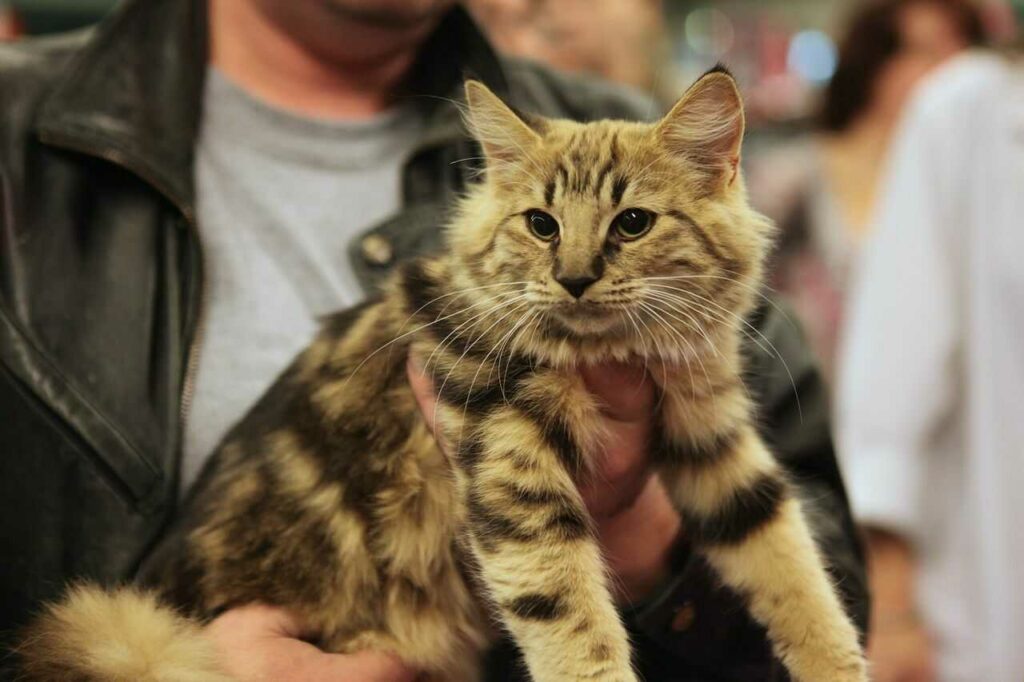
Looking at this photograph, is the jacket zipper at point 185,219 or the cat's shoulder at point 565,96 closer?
the jacket zipper at point 185,219

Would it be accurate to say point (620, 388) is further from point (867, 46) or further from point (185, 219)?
point (867, 46)

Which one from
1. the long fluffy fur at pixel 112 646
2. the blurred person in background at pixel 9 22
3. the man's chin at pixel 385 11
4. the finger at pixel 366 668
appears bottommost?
the long fluffy fur at pixel 112 646

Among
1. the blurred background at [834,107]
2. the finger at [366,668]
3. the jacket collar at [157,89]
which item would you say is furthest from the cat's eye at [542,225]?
the blurred background at [834,107]

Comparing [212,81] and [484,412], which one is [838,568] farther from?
[212,81]

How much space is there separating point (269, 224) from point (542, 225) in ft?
1.61

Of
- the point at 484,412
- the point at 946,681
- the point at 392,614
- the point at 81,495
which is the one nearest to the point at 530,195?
the point at 484,412

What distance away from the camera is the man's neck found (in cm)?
160

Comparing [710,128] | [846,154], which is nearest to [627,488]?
[710,128]

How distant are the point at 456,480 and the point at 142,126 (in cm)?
70

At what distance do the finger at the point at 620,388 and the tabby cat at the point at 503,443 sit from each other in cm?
2

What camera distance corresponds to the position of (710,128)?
1.22 m

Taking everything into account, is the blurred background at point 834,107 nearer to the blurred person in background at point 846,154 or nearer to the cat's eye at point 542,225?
the blurred person in background at point 846,154

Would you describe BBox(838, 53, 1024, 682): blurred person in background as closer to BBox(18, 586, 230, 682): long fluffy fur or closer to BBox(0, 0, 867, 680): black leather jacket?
BBox(0, 0, 867, 680): black leather jacket

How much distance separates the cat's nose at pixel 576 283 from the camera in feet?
3.75
